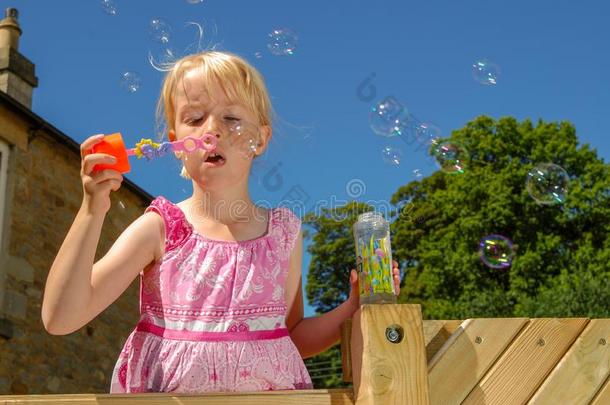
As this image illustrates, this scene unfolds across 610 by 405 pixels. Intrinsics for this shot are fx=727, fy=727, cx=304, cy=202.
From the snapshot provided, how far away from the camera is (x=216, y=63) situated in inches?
90.0

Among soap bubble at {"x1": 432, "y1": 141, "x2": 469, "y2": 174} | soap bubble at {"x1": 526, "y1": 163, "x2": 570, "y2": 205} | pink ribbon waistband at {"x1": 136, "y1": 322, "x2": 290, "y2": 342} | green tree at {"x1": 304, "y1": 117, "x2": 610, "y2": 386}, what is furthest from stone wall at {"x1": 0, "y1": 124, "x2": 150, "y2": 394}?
green tree at {"x1": 304, "y1": 117, "x2": 610, "y2": 386}

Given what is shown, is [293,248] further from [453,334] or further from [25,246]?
[25,246]

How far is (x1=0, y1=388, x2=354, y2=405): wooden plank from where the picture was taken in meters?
1.39

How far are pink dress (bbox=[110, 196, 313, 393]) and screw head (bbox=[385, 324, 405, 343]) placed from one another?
0.49 meters

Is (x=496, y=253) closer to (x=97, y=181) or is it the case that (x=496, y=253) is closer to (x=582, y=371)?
(x=582, y=371)

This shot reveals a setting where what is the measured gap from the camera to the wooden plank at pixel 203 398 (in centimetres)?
139

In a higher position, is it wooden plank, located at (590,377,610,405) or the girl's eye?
the girl's eye

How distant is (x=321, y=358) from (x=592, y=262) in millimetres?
10505

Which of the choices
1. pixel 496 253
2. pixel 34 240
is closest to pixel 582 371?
pixel 496 253

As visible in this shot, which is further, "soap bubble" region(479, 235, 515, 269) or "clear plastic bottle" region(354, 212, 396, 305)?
"soap bubble" region(479, 235, 515, 269)

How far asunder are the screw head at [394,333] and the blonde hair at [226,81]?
38.3 inches

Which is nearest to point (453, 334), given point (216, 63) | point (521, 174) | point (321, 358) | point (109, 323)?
point (216, 63)

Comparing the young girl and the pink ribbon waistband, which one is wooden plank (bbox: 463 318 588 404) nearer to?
the young girl

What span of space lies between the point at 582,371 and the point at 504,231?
22.4 meters
